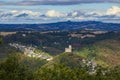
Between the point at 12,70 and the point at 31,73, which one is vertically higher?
the point at 12,70

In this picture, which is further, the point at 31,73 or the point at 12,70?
the point at 31,73

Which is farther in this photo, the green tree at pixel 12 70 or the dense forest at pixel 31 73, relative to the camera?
the dense forest at pixel 31 73

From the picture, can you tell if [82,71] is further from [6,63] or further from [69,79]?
[6,63]

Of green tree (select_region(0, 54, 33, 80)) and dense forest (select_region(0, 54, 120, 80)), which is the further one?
dense forest (select_region(0, 54, 120, 80))

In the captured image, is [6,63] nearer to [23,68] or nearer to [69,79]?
[23,68]

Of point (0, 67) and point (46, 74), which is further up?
point (0, 67)

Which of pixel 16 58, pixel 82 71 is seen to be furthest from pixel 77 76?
pixel 16 58

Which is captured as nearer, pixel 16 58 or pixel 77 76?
pixel 16 58

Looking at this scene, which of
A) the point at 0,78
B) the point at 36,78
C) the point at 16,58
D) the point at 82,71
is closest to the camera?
the point at 0,78

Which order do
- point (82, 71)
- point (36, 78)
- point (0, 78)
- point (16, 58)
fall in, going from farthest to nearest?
1. point (82, 71)
2. point (36, 78)
3. point (16, 58)
4. point (0, 78)
